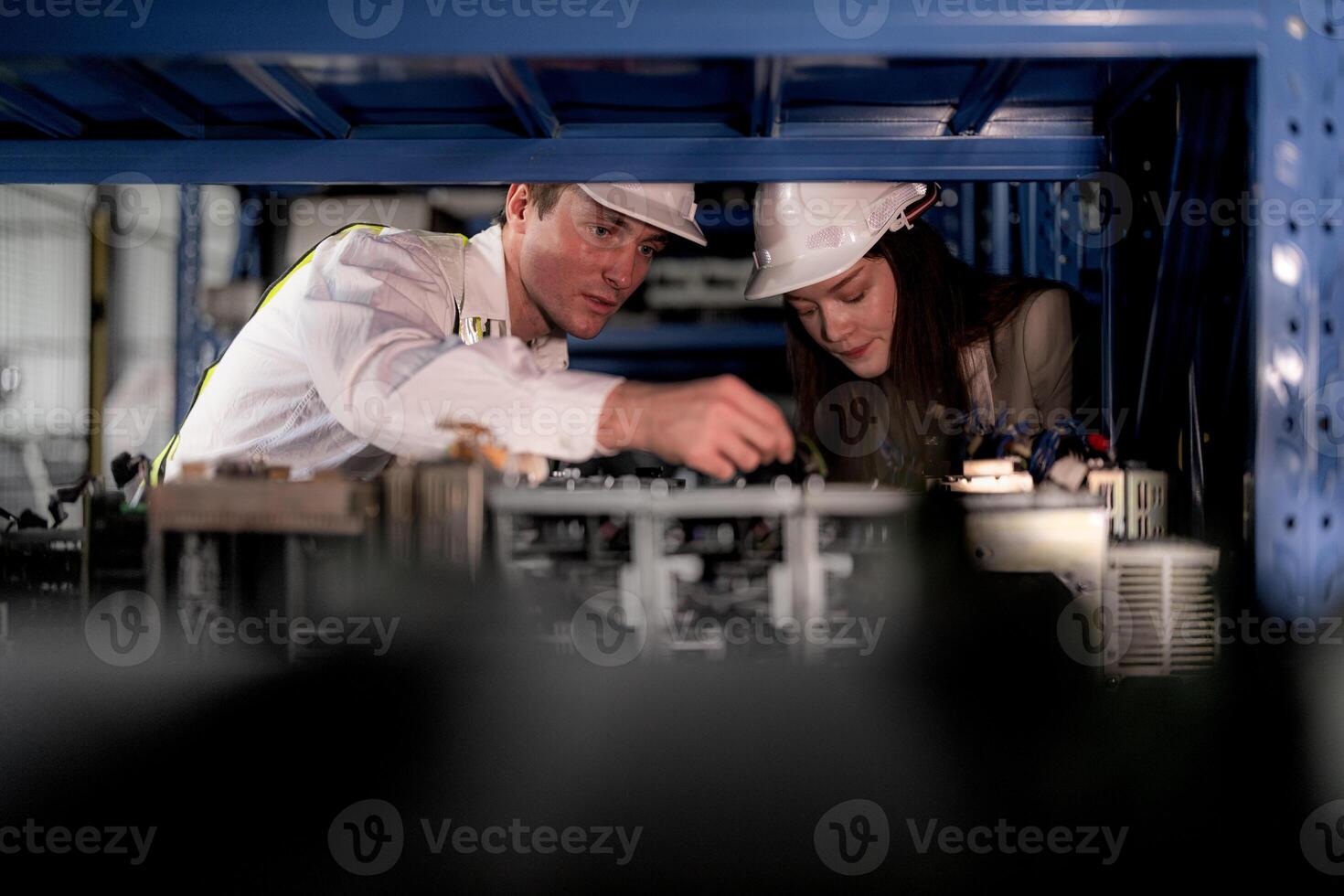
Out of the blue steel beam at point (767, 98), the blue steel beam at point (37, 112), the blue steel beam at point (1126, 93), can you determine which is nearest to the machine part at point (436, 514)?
the blue steel beam at point (767, 98)

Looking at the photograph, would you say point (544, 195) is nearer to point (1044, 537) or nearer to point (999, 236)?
point (999, 236)

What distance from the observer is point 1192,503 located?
1562mm

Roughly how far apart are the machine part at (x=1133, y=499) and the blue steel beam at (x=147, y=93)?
1.89m

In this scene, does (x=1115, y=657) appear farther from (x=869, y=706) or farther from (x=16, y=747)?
(x=16, y=747)

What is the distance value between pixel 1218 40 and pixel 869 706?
120cm

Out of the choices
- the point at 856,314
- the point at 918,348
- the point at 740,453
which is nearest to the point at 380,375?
the point at 740,453

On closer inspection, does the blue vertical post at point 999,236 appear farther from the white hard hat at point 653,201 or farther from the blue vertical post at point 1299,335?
the white hard hat at point 653,201

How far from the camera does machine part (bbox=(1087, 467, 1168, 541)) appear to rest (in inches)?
61.5

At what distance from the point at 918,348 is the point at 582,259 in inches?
29.8

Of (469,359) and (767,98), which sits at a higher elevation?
(767,98)

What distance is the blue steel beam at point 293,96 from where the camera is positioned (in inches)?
59.0

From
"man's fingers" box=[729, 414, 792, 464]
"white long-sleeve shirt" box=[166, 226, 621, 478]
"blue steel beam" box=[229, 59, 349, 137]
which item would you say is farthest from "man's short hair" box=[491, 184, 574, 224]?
"man's fingers" box=[729, 414, 792, 464]

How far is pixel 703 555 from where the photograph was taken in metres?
1.53

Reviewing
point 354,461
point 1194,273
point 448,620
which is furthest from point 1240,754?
point 354,461
